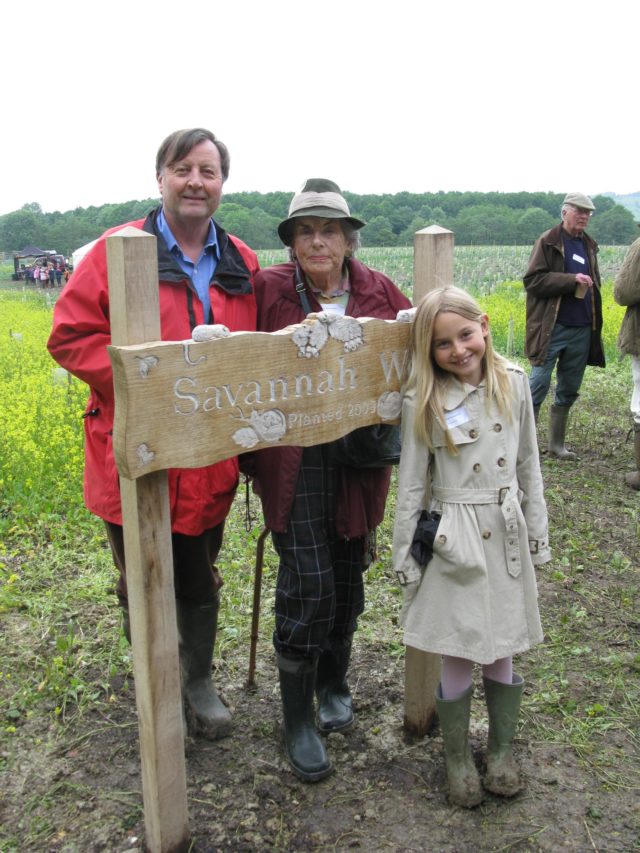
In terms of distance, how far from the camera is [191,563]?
268 cm

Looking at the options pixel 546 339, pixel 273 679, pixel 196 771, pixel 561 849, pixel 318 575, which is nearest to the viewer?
pixel 561 849

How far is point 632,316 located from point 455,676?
4.06m

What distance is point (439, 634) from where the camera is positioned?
2355mm

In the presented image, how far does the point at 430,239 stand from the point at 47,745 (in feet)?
7.60

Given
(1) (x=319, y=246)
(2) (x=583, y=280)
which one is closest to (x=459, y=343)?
(1) (x=319, y=246)

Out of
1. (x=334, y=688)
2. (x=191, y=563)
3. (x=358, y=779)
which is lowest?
(x=358, y=779)

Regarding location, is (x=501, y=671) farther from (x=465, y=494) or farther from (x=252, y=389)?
(x=252, y=389)

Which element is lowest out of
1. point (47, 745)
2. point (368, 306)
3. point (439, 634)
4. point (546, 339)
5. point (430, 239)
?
point (47, 745)

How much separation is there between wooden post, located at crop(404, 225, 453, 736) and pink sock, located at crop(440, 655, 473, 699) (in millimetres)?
295

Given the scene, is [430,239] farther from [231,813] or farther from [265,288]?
[231,813]

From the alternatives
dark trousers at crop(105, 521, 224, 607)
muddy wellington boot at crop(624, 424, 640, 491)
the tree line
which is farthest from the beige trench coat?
the tree line

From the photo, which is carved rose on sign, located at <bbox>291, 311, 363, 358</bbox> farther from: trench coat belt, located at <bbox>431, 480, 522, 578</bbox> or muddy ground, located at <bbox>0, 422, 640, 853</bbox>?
muddy ground, located at <bbox>0, 422, 640, 853</bbox>

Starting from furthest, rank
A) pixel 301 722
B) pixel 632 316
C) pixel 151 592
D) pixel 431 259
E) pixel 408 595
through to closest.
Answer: pixel 632 316, pixel 301 722, pixel 431 259, pixel 408 595, pixel 151 592

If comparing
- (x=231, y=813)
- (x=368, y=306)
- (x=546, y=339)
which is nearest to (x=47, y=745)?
(x=231, y=813)
